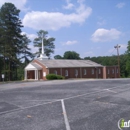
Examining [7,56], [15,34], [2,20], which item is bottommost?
[7,56]

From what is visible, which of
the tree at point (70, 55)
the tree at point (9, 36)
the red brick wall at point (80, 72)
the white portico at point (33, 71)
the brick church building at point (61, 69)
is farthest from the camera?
the tree at point (70, 55)

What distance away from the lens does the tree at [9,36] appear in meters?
43.5

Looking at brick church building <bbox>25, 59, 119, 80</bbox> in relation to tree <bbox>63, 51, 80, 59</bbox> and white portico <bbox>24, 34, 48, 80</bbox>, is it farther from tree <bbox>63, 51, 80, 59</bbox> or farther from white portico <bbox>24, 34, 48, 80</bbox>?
tree <bbox>63, 51, 80, 59</bbox>

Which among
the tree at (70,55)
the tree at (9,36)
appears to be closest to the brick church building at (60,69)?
the tree at (9,36)

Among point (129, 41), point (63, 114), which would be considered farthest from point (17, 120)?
point (129, 41)

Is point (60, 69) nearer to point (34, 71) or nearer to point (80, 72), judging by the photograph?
point (80, 72)

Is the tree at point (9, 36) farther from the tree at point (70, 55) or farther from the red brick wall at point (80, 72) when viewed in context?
the tree at point (70, 55)

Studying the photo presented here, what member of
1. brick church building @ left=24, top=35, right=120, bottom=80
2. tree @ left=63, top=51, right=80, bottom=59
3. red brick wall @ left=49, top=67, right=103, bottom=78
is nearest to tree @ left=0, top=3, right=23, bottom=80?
brick church building @ left=24, top=35, right=120, bottom=80

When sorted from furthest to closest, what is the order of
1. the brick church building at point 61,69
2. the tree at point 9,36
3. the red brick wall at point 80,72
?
the tree at point 9,36 < the red brick wall at point 80,72 < the brick church building at point 61,69

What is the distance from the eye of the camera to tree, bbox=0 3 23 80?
4350 centimetres

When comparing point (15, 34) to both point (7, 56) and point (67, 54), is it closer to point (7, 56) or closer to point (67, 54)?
point (7, 56)

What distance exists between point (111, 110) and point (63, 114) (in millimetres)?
1872

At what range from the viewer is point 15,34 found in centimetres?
4553

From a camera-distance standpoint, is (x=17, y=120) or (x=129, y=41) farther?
(x=129, y=41)
